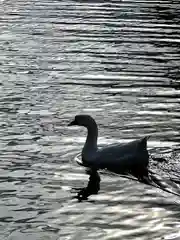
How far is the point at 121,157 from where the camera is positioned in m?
17.4

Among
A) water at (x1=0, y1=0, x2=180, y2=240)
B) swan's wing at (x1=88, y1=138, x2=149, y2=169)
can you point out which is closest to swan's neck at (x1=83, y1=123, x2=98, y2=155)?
swan's wing at (x1=88, y1=138, x2=149, y2=169)

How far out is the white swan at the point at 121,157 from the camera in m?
17.1

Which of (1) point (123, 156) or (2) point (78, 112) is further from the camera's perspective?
(2) point (78, 112)

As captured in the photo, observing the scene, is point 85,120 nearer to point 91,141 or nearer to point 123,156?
point 91,141

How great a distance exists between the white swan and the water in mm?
419

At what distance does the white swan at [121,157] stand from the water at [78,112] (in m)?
0.42

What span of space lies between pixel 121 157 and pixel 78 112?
17.9ft

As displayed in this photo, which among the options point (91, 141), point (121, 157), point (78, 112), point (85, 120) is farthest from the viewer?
point (78, 112)

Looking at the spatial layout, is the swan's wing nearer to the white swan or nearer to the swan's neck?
the white swan

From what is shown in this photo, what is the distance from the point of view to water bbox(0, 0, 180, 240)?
13969 millimetres

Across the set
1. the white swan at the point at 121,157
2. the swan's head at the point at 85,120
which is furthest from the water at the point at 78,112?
the swan's head at the point at 85,120

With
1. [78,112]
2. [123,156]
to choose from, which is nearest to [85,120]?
[123,156]

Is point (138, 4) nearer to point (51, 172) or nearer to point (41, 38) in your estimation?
point (41, 38)

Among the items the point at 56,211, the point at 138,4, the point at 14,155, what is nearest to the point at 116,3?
the point at 138,4
